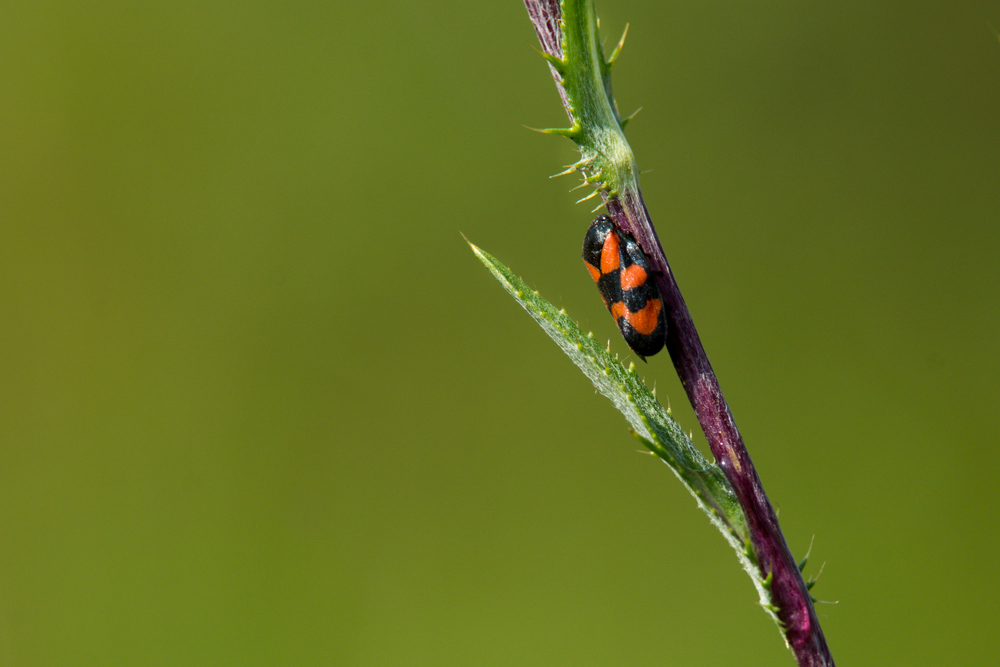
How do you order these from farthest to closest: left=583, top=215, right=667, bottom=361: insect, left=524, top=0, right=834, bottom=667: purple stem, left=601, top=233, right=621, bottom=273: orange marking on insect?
1. left=601, top=233, right=621, bottom=273: orange marking on insect
2. left=583, top=215, right=667, bottom=361: insect
3. left=524, top=0, right=834, bottom=667: purple stem

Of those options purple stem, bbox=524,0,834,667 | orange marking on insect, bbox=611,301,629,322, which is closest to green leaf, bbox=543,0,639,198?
purple stem, bbox=524,0,834,667

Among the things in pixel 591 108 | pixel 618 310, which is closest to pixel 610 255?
pixel 618 310

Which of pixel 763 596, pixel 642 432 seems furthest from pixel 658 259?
pixel 763 596

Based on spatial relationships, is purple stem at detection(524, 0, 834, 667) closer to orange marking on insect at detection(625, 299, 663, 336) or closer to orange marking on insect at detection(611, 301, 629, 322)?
orange marking on insect at detection(625, 299, 663, 336)

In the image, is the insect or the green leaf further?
the insect

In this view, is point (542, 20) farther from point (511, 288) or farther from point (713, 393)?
point (713, 393)

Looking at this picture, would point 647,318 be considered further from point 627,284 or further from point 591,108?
point 591,108
